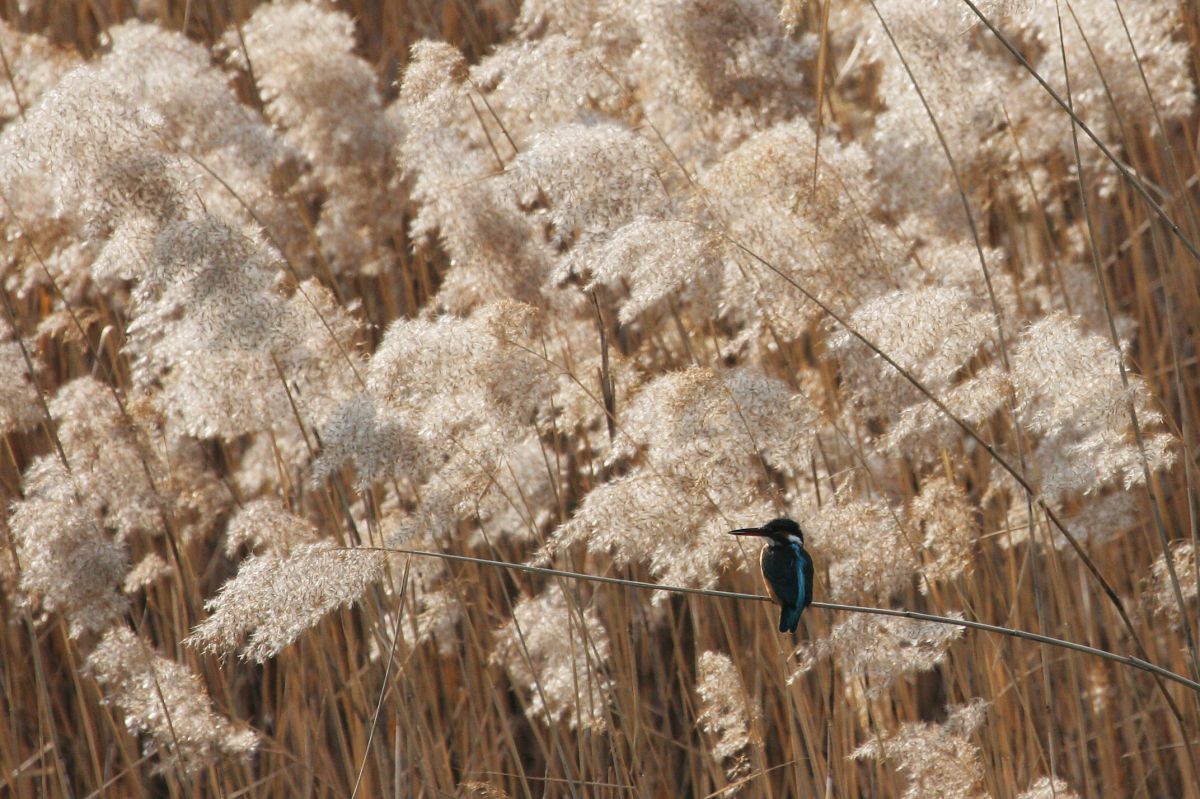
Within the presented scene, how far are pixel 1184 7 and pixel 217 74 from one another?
107 inches

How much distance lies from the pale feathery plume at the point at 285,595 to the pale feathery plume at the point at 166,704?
79cm

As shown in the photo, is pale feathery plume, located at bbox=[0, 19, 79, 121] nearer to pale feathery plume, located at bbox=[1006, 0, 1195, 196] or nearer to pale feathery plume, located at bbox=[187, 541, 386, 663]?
pale feathery plume, located at bbox=[187, 541, 386, 663]

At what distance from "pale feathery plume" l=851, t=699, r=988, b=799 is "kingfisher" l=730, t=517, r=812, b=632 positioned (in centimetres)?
42

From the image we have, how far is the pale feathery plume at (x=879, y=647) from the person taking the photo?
89.5 inches

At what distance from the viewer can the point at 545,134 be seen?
97.7 inches

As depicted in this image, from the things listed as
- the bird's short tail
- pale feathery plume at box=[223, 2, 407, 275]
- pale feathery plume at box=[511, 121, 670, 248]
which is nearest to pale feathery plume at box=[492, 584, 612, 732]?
the bird's short tail

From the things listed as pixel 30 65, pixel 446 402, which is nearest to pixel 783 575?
pixel 446 402

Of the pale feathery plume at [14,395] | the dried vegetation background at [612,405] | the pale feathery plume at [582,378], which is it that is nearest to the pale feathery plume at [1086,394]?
the dried vegetation background at [612,405]

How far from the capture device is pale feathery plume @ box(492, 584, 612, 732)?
8.73ft

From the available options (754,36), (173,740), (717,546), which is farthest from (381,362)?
(754,36)

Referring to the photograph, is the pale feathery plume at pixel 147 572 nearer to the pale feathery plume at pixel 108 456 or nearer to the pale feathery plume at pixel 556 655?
the pale feathery plume at pixel 108 456

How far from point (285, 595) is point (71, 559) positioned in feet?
3.43

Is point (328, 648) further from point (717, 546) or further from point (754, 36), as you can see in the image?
point (754, 36)

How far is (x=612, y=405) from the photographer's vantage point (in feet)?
8.71
